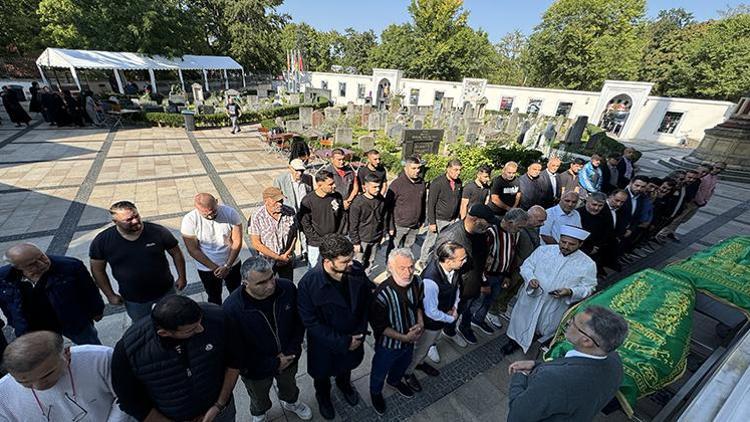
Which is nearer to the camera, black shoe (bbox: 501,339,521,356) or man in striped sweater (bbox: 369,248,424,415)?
man in striped sweater (bbox: 369,248,424,415)

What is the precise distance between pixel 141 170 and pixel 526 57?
37.9 m

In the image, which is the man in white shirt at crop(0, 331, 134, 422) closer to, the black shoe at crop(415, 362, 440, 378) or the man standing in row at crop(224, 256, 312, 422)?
the man standing in row at crop(224, 256, 312, 422)

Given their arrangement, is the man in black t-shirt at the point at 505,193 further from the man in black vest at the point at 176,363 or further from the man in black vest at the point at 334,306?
the man in black vest at the point at 176,363

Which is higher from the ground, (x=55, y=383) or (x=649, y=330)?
(x=55, y=383)

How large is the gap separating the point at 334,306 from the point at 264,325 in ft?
1.81

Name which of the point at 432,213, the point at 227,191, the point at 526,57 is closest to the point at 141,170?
the point at 227,191

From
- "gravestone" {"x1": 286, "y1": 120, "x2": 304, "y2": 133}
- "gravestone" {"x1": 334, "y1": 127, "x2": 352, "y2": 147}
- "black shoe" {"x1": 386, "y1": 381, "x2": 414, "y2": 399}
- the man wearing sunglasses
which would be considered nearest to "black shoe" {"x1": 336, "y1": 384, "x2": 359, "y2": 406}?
"black shoe" {"x1": 386, "y1": 381, "x2": 414, "y2": 399}

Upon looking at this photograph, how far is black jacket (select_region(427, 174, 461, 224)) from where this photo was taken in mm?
5004

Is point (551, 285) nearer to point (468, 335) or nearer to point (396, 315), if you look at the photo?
point (468, 335)

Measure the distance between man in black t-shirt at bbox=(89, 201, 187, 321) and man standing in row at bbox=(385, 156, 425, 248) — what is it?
294 cm

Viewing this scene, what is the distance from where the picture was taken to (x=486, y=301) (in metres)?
4.09

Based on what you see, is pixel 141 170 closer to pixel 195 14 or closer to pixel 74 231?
pixel 74 231

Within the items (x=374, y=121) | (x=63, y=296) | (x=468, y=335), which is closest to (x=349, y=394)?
(x=468, y=335)

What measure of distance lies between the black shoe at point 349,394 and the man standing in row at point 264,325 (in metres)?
0.68
